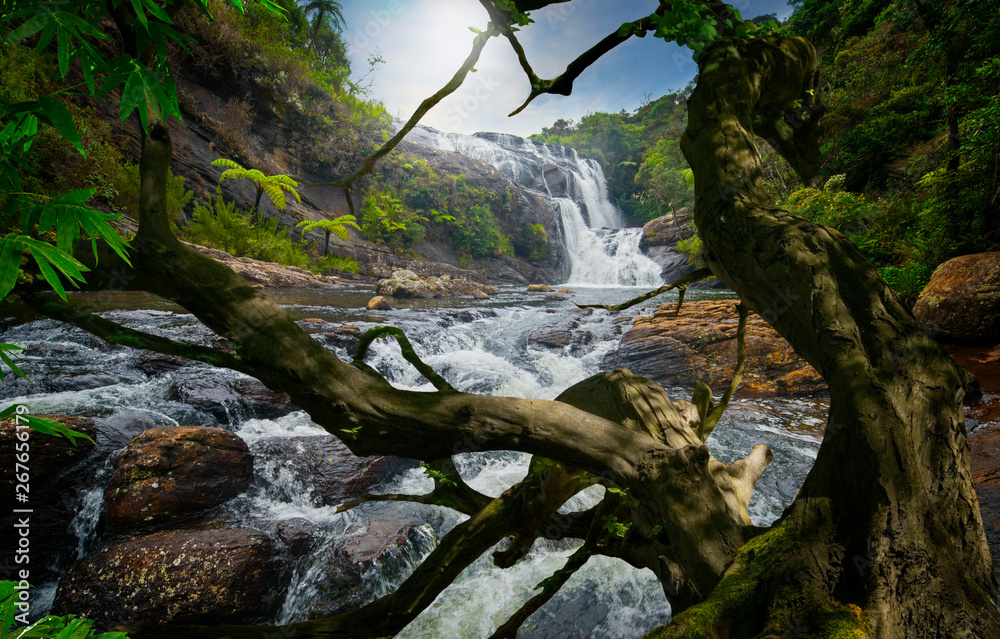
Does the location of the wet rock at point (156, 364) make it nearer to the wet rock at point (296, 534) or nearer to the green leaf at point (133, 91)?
the wet rock at point (296, 534)

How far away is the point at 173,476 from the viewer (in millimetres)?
3387

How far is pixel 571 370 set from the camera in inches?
296

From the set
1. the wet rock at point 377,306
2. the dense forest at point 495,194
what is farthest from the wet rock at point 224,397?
the wet rock at point 377,306

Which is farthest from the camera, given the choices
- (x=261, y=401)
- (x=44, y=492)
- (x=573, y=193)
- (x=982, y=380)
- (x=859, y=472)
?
(x=573, y=193)

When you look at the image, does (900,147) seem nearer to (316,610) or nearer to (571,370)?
(571,370)

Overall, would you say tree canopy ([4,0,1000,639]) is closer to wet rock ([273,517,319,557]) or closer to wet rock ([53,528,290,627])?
wet rock ([53,528,290,627])

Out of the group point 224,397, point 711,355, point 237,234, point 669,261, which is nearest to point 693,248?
point 711,355

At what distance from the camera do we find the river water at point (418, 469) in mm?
2967

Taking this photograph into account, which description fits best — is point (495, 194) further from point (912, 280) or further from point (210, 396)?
point (210, 396)

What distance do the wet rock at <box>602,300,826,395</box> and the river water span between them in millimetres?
387

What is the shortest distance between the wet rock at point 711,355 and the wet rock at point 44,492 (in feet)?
21.0

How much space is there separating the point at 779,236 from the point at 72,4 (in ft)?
5.66

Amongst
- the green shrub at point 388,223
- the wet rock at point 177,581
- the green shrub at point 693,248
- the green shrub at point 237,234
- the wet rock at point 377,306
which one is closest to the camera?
the wet rock at point 177,581

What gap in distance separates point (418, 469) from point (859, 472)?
13.8 feet
